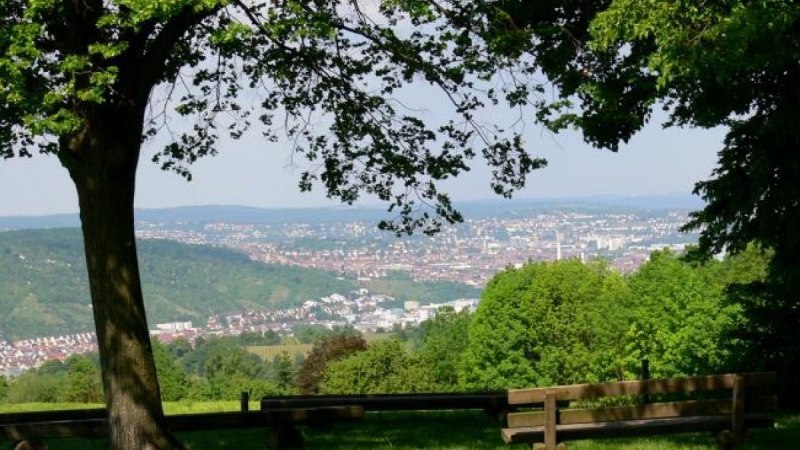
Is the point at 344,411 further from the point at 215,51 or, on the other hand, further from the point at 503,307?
the point at 503,307

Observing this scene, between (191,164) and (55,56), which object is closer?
(55,56)

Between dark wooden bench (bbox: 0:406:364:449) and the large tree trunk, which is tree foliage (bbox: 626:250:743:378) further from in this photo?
the large tree trunk

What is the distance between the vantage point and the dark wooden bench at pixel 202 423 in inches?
484

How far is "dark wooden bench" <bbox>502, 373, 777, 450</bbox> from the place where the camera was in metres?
11.1

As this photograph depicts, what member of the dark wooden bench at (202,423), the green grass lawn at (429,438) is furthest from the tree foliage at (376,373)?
the dark wooden bench at (202,423)

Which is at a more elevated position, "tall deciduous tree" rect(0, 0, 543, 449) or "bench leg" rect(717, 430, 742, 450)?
"tall deciduous tree" rect(0, 0, 543, 449)

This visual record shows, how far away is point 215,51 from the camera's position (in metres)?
15.9

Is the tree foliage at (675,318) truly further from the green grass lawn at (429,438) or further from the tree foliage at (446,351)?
the green grass lawn at (429,438)

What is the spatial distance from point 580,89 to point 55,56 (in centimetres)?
632

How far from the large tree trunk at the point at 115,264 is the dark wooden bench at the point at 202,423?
1.30ft

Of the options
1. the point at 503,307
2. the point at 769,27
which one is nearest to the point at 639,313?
the point at 503,307

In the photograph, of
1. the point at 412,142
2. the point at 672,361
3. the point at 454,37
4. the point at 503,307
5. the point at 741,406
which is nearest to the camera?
the point at 741,406

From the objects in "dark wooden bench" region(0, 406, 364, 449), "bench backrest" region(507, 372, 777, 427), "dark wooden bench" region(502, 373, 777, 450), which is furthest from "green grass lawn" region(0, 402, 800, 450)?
"bench backrest" region(507, 372, 777, 427)

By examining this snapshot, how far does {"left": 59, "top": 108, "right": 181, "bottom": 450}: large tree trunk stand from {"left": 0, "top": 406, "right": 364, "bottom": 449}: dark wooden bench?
1.30 ft
